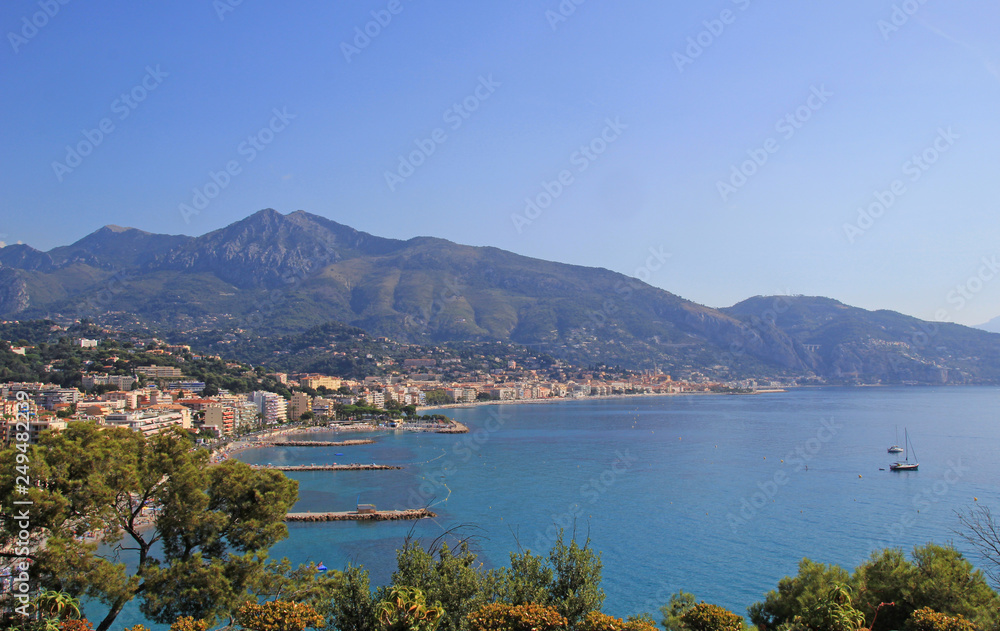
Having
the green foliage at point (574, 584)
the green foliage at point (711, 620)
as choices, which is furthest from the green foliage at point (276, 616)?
the green foliage at point (711, 620)

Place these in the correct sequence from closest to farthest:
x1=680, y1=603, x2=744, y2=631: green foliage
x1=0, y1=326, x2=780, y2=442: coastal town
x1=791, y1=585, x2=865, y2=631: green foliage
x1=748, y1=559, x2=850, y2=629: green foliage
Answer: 1. x1=791, y1=585, x2=865, y2=631: green foliage
2. x1=680, y1=603, x2=744, y2=631: green foliage
3. x1=748, y1=559, x2=850, y2=629: green foliage
4. x1=0, y1=326, x2=780, y2=442: coastal town

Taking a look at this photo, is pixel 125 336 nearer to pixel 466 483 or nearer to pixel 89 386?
pixel 89 386

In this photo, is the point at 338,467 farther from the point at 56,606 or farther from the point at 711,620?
the point at 711,620

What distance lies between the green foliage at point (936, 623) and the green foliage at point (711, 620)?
152 centimetres

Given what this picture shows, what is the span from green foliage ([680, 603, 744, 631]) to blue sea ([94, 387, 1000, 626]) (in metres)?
4.65

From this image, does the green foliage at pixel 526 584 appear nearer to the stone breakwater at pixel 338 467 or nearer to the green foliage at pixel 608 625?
the green foliage at pixel 608 625

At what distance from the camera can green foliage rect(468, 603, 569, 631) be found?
552 centimetres

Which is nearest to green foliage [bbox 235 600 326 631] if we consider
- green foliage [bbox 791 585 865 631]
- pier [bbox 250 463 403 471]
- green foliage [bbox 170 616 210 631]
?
green foliage [bbox 170 616 210 631]

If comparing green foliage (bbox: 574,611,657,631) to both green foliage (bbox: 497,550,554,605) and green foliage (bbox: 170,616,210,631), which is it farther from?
green foliage (bbox: 170,616,210,631)

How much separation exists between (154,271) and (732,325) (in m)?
138

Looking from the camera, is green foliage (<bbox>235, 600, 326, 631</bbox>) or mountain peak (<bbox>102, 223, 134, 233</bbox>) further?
mountain peak (<bbox>102, 223, 134, 233</bbox>)

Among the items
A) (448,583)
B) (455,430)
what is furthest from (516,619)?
(455,430)

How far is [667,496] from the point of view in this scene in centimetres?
2445

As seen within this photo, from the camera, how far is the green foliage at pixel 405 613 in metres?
5.88
